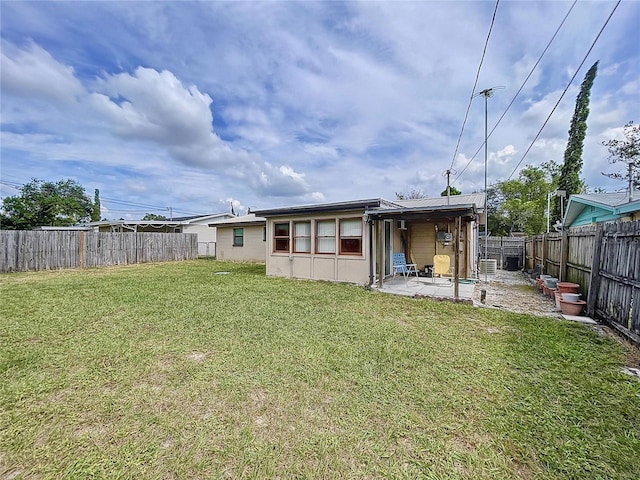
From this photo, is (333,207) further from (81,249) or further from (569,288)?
(81,249)

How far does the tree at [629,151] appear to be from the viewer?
11625 millimetres

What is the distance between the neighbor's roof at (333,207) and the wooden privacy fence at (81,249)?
29.7 ft

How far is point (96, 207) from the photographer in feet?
132

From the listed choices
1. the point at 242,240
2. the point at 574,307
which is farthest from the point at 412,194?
the point at 574,307

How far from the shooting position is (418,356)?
3.57 metres

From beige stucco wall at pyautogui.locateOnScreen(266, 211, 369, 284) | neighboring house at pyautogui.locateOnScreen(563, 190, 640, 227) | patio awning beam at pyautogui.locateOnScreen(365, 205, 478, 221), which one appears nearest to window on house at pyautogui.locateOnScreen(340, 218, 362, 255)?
beige stucco wall at pyautogui.locateOnScreen(266, 211, 369, 284)

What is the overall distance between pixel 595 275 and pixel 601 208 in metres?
6.23

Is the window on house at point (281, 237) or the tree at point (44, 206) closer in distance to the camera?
the window on house at point (281, 237)

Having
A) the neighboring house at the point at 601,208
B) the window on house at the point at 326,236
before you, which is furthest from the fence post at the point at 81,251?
the neighboring house at the point at 601,208

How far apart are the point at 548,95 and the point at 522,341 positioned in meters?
8.28

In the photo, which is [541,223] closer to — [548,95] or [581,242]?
[548,95]

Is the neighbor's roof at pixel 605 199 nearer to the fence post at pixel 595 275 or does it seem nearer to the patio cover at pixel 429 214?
the fence post at pixel 595 275

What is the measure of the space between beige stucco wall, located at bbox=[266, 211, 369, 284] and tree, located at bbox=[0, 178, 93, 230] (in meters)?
33.2

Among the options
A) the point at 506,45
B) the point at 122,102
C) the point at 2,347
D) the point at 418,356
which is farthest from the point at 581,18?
the point at 122,102
